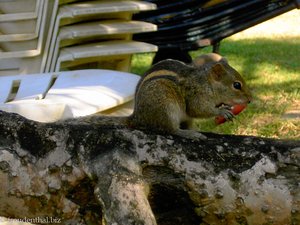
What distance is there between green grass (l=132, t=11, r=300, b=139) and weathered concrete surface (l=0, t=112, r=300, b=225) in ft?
7.98

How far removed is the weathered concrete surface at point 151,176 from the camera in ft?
6.72

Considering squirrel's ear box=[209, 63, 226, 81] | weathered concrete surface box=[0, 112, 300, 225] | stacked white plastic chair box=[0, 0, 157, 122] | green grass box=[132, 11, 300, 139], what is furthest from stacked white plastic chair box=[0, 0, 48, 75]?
weathered concrete surface box=[0, 112, 300, 225]

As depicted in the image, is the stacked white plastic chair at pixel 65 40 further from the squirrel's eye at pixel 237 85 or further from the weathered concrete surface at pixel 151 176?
the weathered concrete surface at pixel 151 176

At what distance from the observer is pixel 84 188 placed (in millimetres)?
2094

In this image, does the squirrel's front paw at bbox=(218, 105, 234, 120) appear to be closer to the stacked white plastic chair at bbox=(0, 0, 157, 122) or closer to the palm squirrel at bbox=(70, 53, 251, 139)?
the palm squirrel at bbox=(70, 53, 251, 139)

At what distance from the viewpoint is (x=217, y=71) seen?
127 inches

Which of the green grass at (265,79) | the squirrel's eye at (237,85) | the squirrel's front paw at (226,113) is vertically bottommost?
the green grass at (265,79)

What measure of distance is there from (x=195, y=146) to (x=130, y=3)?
131 inches

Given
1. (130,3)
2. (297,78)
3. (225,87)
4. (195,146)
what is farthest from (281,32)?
(195,146)

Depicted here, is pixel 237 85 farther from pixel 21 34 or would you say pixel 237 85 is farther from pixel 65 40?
pixel 21 34

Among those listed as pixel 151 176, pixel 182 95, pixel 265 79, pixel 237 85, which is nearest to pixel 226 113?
pixel 237 85

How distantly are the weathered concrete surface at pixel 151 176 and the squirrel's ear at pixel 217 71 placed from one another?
108 cm

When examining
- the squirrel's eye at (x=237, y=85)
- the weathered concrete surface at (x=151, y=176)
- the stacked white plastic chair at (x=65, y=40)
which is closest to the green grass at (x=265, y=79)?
the stacked white plastic chair at (x=65, y=40)

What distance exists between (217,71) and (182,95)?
267mm
